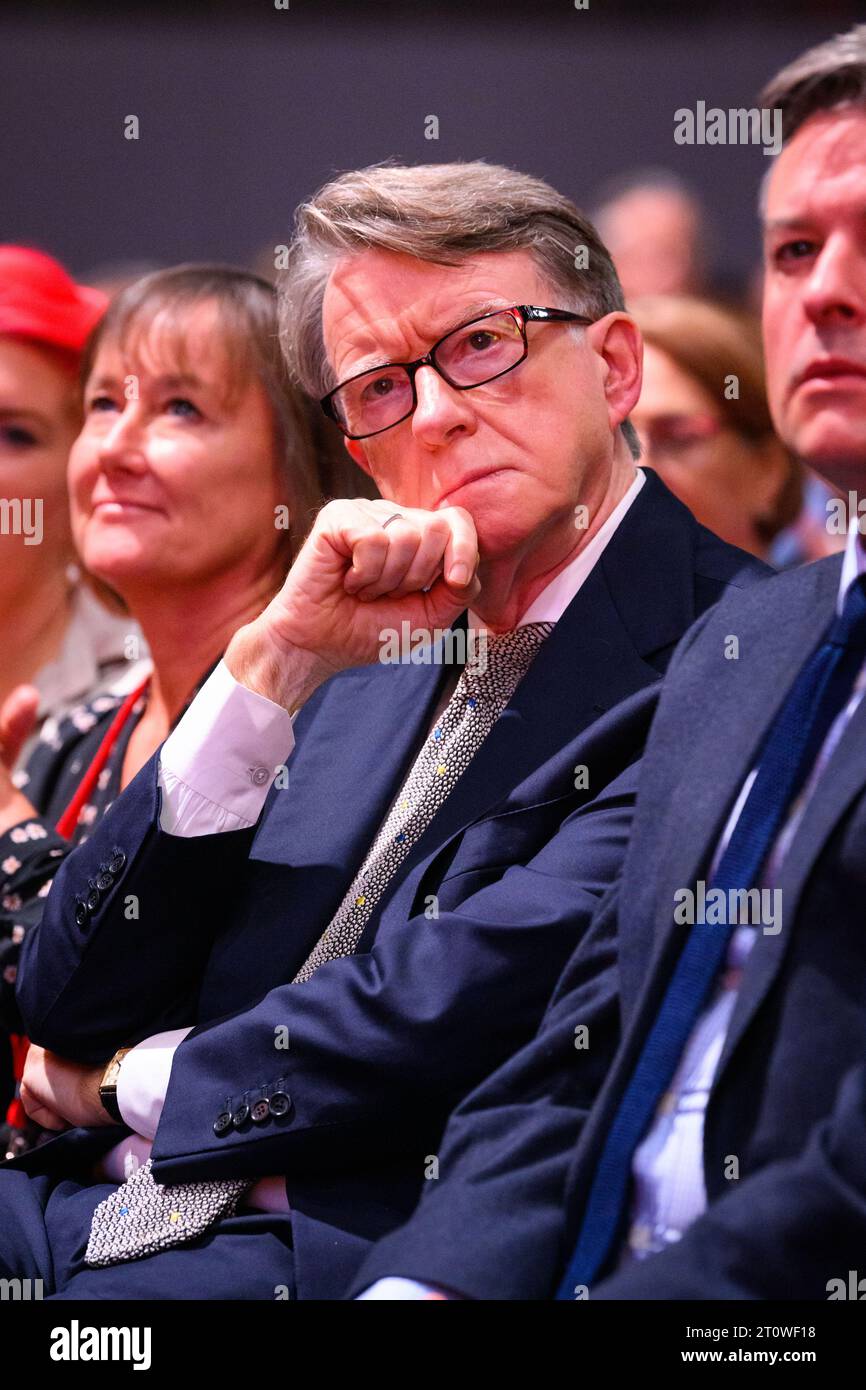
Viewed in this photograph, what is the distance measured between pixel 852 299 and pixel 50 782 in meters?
1.71

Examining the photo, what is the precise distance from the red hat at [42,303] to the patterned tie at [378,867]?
1225 millimetres

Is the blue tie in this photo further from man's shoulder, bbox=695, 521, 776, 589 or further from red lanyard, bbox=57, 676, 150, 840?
red lanyard, bbox=57, 676, 150, 840

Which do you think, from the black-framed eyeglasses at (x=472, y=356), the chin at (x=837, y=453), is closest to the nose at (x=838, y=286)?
the chin at (x=837, y=453)

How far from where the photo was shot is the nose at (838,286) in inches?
65.9

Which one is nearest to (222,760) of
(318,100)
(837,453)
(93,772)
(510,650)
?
(510,650)

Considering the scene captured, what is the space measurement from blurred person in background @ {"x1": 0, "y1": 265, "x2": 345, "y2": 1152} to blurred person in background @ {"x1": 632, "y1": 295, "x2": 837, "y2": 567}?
86cm

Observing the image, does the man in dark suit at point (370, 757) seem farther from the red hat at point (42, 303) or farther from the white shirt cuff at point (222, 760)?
the red hat at point (42, 303)

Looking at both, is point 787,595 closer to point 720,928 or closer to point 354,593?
point 720,928

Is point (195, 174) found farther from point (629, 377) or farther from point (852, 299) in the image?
point (852, 299)

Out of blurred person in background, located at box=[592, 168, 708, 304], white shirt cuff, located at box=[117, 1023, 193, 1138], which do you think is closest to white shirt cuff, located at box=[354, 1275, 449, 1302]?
white shirt cuff, located at box=[117, 1023, 193, 1138]

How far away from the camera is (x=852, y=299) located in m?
1.68

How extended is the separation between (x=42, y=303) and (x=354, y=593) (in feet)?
4.08

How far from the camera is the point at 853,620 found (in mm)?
1465
